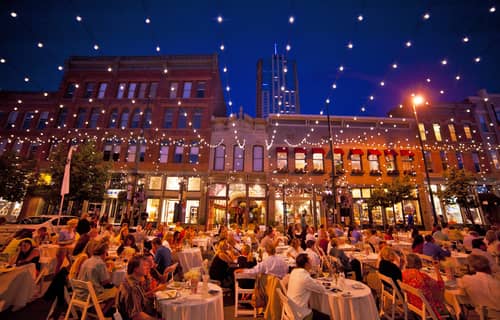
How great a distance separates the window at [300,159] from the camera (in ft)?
72.1

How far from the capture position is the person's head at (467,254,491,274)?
368 centimetres

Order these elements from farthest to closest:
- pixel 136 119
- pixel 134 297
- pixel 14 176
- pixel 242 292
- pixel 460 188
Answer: pixel 136 119 → pixel 14 176 → pixel 460 188 → pixel 242 292 → pixel 134 297

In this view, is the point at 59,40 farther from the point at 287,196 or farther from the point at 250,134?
the point at 287,196

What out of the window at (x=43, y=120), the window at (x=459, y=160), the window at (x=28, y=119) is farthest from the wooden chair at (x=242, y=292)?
the window at (x=28, y=119)

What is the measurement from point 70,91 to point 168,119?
11.6 meters

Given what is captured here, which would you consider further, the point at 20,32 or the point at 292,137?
the point at 292,137

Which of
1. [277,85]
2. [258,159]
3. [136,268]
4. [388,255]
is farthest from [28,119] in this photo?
[277,85]

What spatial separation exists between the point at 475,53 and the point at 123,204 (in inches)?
999

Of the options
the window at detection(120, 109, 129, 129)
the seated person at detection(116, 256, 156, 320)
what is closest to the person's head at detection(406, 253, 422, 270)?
the seated person at detection(116, 256, 156, 320)

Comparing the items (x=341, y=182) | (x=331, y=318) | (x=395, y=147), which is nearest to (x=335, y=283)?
(x=331, y=318)

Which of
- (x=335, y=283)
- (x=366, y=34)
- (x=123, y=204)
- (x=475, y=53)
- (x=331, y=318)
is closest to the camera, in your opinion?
(x=331, y=318)

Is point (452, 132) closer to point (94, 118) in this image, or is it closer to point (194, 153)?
point (194, 153)

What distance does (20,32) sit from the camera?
7.95m

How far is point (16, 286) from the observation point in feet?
16.6
